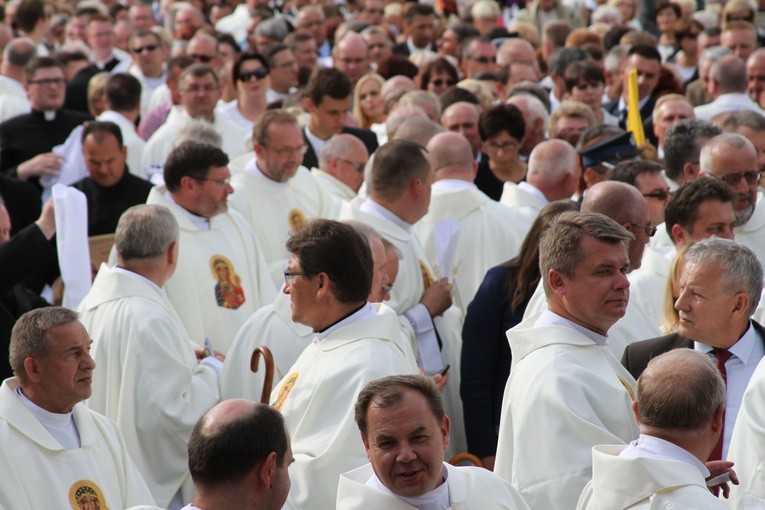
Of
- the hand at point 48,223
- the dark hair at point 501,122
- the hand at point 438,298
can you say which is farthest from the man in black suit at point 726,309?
the dark hair at point 501,122

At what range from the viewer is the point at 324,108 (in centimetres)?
987

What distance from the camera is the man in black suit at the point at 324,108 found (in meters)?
9.77

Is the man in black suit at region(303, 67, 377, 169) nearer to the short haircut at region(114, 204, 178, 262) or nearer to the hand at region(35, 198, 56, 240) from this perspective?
the hand at region(35, 198, 56, 240)

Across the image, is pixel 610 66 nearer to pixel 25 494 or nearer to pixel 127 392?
pixel 127 392

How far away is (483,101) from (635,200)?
5.30m

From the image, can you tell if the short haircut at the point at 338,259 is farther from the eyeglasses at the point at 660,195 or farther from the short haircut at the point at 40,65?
the short haircut at the point at 40,65

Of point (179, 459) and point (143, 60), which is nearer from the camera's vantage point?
point (179, 459)

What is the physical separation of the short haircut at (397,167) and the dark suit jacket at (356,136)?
3.02 metres

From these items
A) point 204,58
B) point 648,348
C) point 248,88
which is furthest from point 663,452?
point 204,58

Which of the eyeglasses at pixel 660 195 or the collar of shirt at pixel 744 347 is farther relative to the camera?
the eyeglasses at pixel 660 195

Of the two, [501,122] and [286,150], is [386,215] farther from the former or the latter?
[501,122]

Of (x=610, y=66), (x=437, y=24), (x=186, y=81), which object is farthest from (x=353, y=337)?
(x=437, y=24)

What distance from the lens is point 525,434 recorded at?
172 inches

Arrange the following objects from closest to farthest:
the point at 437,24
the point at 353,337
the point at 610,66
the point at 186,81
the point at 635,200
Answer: the point at 353,337
the point at 635,200
the point at 186,81
the point at 610,66
the point at 437,24
